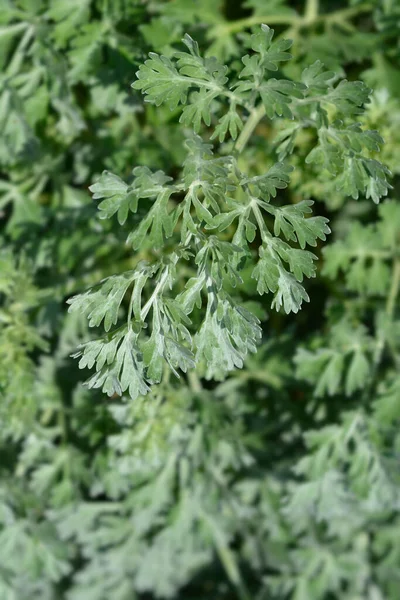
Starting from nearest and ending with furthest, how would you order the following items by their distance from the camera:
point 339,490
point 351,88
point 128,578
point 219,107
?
point 351,88 → point 219,107 → point 339,490 → point 128,578

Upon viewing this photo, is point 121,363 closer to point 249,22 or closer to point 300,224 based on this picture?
point 300,224

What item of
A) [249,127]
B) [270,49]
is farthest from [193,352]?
[270,49]

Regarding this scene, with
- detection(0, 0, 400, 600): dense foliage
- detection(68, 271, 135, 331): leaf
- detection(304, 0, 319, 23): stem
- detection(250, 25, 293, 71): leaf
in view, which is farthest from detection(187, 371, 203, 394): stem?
detection(304, 0, 319, 23): stem

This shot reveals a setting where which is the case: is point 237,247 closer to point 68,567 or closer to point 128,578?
point 68,567

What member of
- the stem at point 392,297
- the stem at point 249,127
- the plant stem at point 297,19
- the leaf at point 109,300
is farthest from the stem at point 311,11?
the leaf at point 109,300

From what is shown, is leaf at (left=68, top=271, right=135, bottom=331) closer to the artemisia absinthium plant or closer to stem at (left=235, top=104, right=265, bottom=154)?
the artemisia absinthium plant

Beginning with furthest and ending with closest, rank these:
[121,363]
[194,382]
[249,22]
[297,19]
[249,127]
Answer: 1. [297,19]
2. [249,22]
3. [194,382]
4. [249,127]
5. [121,363]

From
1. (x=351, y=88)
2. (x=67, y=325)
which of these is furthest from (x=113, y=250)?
(x=351, y=88)

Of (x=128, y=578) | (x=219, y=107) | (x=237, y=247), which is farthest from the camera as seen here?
(x=128, y=578)

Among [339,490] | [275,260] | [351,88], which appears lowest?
[339,490]

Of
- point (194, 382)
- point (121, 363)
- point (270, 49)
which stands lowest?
point (194, 382)
